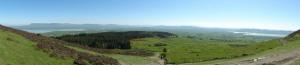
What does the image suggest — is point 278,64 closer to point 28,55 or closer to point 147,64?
point 147,64

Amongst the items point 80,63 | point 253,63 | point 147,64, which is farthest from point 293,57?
point 80,63

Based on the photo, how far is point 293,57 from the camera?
2648 inches

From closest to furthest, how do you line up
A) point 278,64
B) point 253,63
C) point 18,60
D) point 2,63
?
point 2,63, point 18,60, point 278,64, point 253,63

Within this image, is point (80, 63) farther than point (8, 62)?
Yes

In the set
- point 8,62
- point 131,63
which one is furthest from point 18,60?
point 131,63

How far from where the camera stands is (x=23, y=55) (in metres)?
44.3

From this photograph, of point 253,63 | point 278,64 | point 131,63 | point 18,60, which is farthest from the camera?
point 131,63

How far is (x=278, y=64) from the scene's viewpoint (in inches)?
2355

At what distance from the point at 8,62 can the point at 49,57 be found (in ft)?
35.1

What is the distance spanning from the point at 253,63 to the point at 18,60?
138 feet

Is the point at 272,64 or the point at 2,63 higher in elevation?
the point at 2,63

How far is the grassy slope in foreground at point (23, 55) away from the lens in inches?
1569

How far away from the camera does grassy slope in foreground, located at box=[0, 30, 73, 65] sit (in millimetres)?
39841

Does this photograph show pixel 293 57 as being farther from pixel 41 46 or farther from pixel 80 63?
A: pixel 41 46
